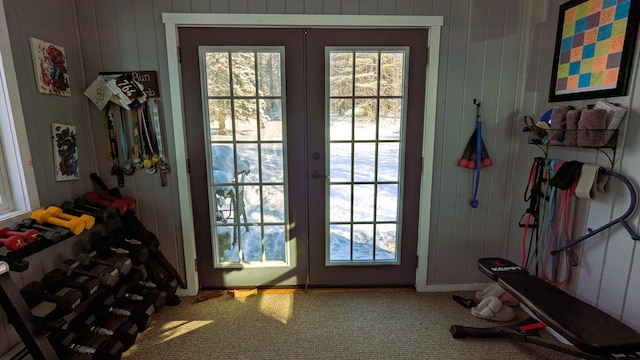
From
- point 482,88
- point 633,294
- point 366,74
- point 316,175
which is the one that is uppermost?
point 366,74

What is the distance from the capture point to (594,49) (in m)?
1.64

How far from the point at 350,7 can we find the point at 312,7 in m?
0.27

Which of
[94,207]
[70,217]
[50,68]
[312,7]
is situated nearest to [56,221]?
[70,217]

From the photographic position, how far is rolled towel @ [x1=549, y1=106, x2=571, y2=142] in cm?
174

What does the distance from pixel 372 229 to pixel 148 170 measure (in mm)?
1809

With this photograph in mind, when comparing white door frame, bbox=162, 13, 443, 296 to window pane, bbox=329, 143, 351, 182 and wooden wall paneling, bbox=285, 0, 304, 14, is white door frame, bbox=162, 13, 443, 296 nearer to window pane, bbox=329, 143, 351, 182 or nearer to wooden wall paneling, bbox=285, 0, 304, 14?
wooden wall paneling, bbox=285, 0, 304, 14

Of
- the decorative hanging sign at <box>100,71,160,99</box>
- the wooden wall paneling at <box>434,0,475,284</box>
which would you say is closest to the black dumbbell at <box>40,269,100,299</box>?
the decorative hanging sign at <box>100,71,160,99</box>

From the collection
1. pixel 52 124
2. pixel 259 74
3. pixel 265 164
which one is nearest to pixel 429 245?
pixel 265 164

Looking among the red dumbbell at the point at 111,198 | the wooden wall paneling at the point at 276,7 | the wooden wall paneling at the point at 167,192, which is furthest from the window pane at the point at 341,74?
the red dumbbell at the point at 111,198

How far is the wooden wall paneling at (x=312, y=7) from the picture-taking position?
2031mm

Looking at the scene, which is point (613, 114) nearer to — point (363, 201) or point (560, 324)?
point (560, 324)

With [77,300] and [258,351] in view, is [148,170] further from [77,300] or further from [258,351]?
[258,351]

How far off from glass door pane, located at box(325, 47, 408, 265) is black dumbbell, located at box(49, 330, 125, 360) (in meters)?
1.48

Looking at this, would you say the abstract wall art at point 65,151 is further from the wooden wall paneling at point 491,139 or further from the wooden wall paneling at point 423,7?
the wooden wall paneling at point 491,139
